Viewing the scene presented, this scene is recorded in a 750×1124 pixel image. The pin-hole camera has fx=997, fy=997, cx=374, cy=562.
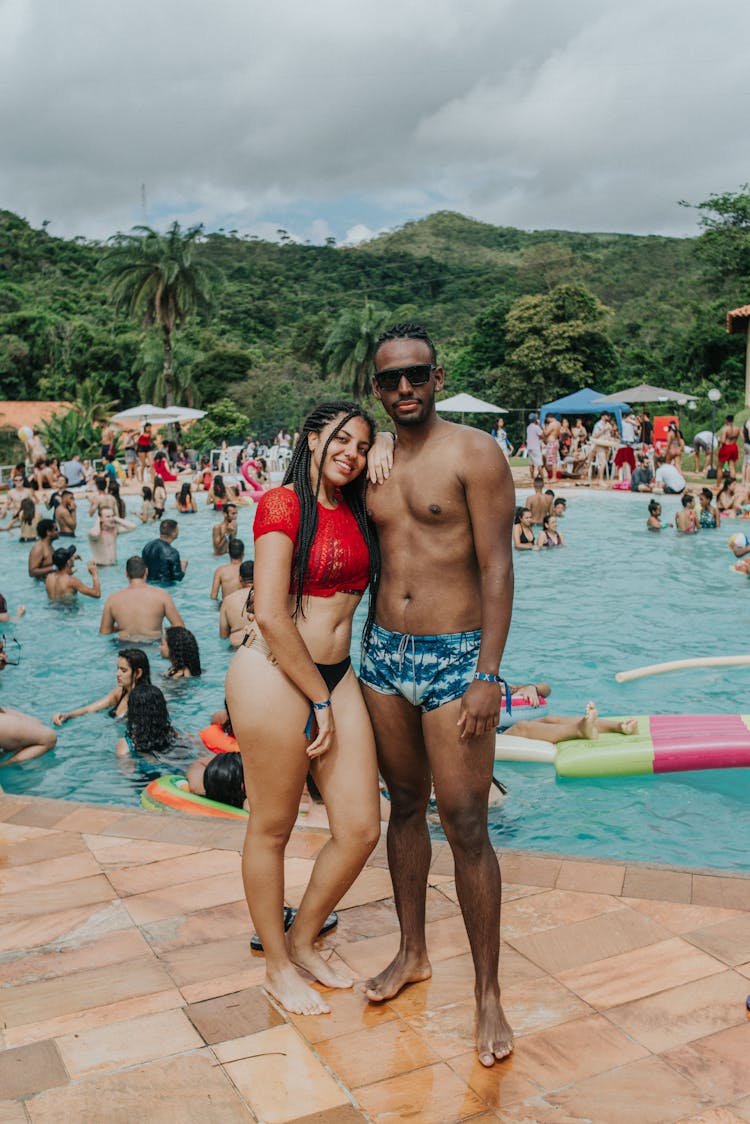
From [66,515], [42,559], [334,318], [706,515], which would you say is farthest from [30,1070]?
[334,318]

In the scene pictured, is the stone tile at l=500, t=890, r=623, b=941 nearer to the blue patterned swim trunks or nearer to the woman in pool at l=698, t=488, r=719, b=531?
the blue patterned swim trunks

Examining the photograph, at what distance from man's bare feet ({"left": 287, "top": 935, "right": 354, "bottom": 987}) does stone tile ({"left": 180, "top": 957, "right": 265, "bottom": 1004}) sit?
0.43ft

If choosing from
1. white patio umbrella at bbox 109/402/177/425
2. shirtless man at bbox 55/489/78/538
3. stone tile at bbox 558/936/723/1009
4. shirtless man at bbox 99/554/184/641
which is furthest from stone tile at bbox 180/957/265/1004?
white patio umbrella at bbox 109/402/177/425

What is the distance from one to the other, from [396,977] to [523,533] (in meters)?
12.9

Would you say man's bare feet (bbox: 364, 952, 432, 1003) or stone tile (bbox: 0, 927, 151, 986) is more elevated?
man's bare feet (bbox: 364, 952, 432, 1003)

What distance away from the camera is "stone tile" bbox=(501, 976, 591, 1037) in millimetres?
2877

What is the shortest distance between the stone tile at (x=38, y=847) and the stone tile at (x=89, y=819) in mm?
70

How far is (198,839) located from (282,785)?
1557mm

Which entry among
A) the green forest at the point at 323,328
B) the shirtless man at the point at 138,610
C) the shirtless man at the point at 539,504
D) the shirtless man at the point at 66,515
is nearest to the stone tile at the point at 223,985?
the shirtless man at the point at 138,610

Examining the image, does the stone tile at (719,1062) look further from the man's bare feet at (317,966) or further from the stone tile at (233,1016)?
the stone tile at (233,1016)

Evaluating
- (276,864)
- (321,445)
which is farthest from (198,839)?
(321,445)

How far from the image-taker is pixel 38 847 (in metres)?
4.25

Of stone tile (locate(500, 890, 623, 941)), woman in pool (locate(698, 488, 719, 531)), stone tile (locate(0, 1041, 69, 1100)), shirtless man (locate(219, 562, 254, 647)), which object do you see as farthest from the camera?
woman in pool (locate(698, 488, 719, 531))

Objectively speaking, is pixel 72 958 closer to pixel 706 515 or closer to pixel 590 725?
pixel 590 725
